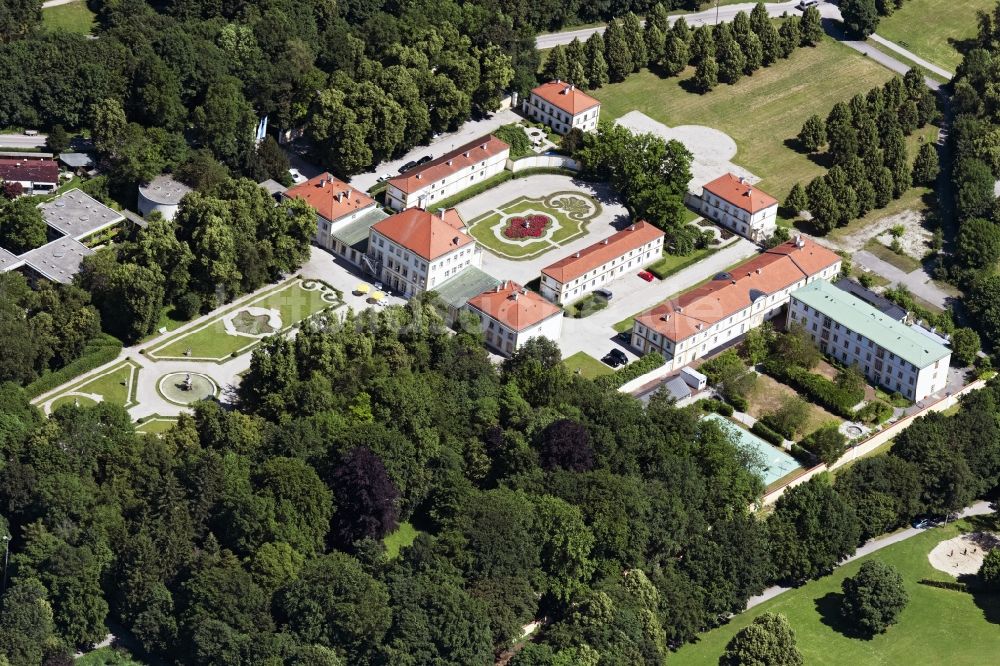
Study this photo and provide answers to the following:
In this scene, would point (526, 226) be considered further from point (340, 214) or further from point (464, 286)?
point (340, 214)

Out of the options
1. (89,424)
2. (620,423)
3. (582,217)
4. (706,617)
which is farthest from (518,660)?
(582,217)

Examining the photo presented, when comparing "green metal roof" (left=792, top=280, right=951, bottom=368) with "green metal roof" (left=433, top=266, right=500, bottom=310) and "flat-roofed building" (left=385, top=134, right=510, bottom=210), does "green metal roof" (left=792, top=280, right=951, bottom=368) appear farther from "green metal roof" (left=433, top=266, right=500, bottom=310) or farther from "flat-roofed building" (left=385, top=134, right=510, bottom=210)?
"flat-roofed building" (left=385, top=134, right=510, bottom=210)

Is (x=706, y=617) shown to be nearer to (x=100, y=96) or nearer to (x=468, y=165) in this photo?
(x=468, y=165)

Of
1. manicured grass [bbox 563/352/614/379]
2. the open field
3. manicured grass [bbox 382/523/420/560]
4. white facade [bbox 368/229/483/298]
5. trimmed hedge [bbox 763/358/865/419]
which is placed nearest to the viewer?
manicured grass [bbox 382/523/420/560]

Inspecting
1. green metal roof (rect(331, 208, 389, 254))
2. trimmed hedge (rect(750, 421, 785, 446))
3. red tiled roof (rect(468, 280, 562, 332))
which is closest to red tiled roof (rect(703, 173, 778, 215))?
red tiled roof (rect(468, 280, 562, 332))

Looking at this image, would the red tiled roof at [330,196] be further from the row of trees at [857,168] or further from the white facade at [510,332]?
the row of trees at [857,168]

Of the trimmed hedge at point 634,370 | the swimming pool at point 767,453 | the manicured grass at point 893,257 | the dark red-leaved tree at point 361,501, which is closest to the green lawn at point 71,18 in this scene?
the trimmed hedge at point 634,370

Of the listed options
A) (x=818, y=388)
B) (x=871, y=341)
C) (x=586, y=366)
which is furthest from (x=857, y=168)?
(x=586, y=366)
